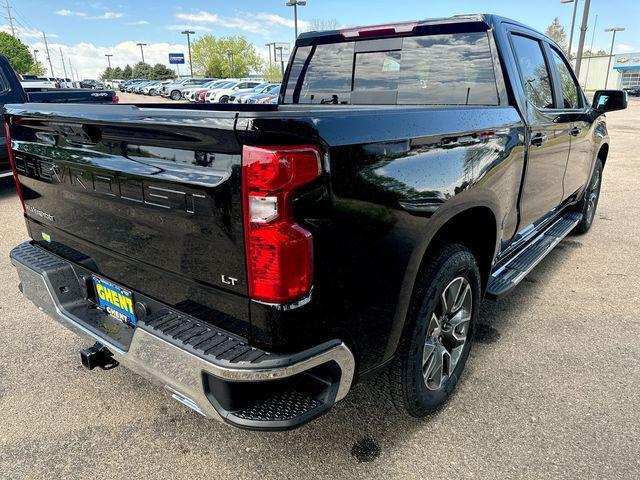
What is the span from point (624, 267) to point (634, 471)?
2.95m

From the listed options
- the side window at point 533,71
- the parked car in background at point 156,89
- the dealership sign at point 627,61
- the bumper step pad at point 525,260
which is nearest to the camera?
the bumper step pad at point 525,260

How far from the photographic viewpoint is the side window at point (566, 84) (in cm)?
388

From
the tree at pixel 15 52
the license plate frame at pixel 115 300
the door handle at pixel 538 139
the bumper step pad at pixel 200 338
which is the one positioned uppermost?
the tree at pixel 15 52

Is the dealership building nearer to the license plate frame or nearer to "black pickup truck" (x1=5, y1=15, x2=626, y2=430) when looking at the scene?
"black pickup truck" (x1=5, y1=15, x2=626, y2=430)

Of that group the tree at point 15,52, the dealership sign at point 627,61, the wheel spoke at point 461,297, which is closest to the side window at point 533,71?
the wheel spoke at point 461,297

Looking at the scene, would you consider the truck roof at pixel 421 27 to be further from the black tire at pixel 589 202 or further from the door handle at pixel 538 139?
the black tire at pixel 589 202

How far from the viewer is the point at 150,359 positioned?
177cm

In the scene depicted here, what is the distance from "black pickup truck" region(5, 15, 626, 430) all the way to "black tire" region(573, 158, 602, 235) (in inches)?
103

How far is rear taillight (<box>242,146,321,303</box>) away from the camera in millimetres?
1423

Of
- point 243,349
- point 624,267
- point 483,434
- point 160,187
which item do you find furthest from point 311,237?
point 624,267

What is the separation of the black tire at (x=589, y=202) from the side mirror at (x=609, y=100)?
35.6 inches

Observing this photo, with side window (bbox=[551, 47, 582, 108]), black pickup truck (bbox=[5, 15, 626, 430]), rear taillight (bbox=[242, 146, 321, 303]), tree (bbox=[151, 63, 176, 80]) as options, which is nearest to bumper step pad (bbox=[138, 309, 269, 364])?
black pickup truck (bbox=[5, 15, 626, 430])

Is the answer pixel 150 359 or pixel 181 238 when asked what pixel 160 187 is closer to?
pixel 181 238

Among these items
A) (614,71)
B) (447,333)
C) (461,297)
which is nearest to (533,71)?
(461,297)
